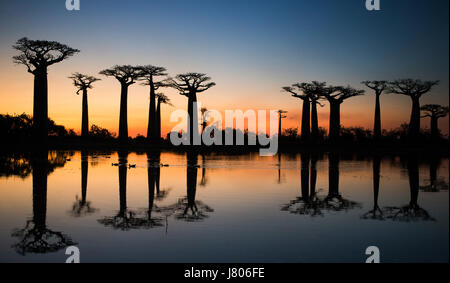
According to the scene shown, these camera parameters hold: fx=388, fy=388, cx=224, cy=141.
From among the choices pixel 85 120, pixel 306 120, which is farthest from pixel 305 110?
pixel 85 120

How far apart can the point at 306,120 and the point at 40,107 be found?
28.9 metres

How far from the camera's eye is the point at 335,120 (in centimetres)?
4509

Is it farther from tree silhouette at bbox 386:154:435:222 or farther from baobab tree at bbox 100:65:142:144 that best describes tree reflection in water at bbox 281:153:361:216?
baobab tree at bbox 100:65:142:144

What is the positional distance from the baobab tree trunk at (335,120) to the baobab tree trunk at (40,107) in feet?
98.4

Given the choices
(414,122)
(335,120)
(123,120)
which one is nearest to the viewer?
(123,120)

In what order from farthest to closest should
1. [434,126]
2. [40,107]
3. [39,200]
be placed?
1. [434,126]
2. [40,107]
3. [39,200]

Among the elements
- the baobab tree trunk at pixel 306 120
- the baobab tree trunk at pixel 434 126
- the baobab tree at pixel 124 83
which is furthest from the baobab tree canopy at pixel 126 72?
the baobab tree trunk at pixel 434 126

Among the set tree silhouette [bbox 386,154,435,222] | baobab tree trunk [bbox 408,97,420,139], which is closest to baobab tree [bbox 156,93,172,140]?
baobab tree trunk [bbox 408,97,420,139]

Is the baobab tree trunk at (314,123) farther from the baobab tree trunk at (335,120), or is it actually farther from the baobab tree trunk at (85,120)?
the baobab tree trunk at (85,120)

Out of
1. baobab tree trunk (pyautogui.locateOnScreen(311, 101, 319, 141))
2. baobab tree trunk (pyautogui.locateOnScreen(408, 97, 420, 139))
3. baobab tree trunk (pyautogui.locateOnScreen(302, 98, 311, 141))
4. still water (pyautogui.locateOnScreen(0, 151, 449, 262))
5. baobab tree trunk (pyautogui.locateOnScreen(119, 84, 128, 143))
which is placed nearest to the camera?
still water (pyautogui.locateOnScreen(0, 151, 449, 262))

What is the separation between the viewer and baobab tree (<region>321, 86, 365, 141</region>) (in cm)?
4472

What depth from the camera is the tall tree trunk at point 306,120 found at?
152 feet

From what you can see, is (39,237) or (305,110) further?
(305,110)

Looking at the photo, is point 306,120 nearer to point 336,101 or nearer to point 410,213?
point 336,101
